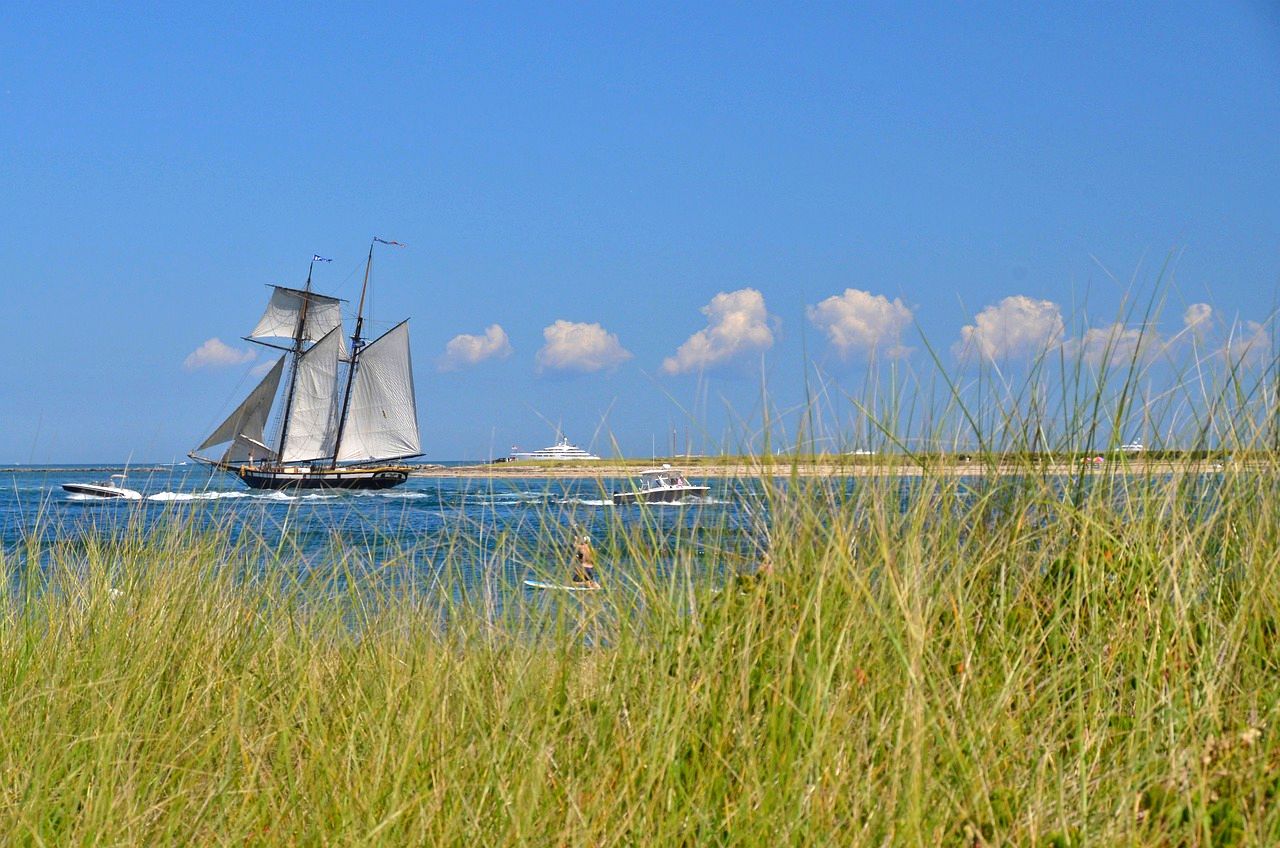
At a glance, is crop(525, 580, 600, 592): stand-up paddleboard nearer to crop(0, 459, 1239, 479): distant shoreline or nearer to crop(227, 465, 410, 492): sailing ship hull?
crop(0, 459, 1239, 479): distant shoreline

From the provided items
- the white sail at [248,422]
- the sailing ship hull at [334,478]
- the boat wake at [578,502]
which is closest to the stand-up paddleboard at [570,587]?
the boat wake at [578,502]

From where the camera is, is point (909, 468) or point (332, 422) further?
point (332, 422)

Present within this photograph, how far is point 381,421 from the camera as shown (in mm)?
52500

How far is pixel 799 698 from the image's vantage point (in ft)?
7.20

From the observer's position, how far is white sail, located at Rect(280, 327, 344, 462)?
5272 centimetres

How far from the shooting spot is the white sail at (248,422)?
2032 inches

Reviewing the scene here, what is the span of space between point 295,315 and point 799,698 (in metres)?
58.7

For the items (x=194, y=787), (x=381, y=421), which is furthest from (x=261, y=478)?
(x=194, y=787)

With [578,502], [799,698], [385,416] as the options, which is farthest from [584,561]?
[385,416]

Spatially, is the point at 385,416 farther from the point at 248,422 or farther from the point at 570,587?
the point at 570,587

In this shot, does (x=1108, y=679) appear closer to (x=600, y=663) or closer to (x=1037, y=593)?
(x=1037, y=593)

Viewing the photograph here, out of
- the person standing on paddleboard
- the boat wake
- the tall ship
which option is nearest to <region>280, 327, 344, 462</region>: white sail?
the tall ship

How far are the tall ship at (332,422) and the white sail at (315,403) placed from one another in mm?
44

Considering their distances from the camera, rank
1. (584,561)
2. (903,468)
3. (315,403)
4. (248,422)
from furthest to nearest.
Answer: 1. (315,403)
2. (248,422)
3. (584,561)
4. (903,468)
